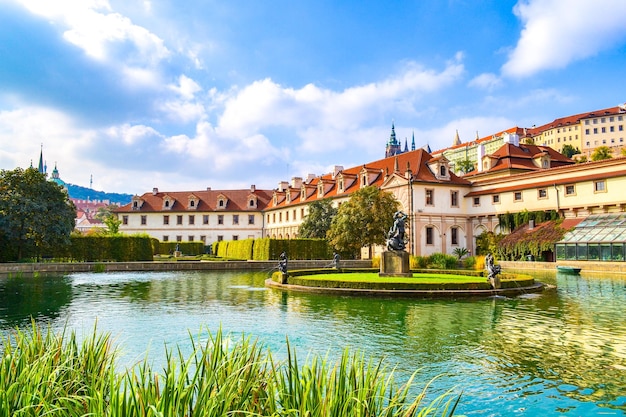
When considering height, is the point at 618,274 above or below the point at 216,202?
below

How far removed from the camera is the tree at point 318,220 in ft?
182

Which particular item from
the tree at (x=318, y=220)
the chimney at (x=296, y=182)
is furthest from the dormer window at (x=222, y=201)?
the tree at (x=318, y=220)

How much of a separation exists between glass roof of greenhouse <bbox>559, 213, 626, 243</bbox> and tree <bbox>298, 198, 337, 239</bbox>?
24.8 meters

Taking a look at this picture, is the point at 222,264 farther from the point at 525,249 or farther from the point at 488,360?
the point at 488,360

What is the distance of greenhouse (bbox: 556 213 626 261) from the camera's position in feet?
124

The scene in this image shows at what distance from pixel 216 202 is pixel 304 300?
215 feet

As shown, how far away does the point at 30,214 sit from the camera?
37.5 meters

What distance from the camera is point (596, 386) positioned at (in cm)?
828

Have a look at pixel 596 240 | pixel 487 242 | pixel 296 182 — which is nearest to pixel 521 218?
pixel 487 242

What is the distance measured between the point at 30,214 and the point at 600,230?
47.4 m

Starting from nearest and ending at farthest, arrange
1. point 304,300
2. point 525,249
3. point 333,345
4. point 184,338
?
point 333,345
point 184,338
point 304,300
point 525,249

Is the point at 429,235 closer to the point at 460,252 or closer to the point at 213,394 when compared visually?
the point at 460,252

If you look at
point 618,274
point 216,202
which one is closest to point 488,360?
point 618,274

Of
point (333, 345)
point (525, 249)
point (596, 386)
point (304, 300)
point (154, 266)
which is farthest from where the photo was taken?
point (525, 249)
